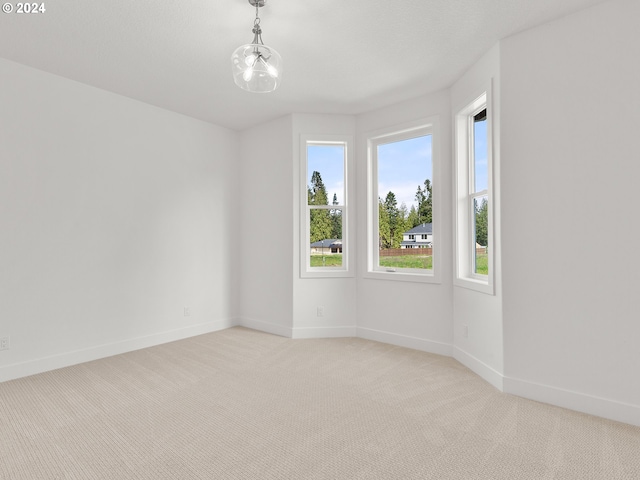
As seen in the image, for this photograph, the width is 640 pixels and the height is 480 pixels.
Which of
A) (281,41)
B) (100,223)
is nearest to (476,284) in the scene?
(281,41)

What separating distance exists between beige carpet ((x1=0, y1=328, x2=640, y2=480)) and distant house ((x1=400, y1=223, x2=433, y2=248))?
50.7 inches

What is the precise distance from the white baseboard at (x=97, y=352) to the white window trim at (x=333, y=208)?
5.11 feet

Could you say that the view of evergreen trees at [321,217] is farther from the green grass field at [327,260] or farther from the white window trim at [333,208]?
the green grass field at [327,260]

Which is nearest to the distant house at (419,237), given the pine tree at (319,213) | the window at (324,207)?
the window at (324,207)

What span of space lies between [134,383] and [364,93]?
352 centimetres

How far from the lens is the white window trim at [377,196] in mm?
3834

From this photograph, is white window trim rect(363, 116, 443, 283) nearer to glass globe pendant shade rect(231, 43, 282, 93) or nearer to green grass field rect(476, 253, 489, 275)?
green grass field rect(476, 253, 489, 275)

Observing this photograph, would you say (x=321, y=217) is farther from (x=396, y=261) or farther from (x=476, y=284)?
(x=476, y=284)

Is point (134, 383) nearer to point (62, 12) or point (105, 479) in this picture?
point (105, 479)

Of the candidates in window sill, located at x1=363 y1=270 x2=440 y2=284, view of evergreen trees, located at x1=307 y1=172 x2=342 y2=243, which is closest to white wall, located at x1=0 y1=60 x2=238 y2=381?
view of evergreen trees, located at x1=307 y1=172 x2=342 y2=243

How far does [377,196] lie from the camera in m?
4.39

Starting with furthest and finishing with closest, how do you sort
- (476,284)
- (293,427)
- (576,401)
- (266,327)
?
(266,327) → (476,284) → (576,401) → (293,427)

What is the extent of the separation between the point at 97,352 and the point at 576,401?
4197mm

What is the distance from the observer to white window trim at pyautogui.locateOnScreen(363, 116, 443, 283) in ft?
12.6
